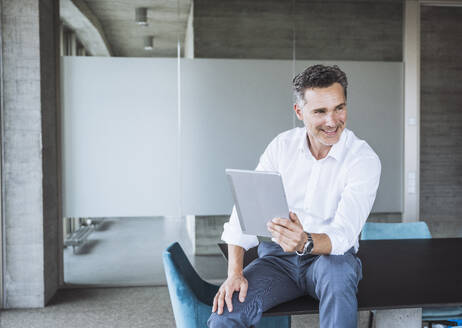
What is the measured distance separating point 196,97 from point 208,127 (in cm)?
31

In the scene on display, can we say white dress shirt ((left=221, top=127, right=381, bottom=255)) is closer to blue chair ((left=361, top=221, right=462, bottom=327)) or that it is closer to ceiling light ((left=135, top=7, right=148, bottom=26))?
blue chair ((left=361, top=221, right=462, bottom=327))

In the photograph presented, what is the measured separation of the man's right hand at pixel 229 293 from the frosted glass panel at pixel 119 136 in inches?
117

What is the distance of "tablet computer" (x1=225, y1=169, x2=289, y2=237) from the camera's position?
1602mm

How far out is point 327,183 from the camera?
2023mm

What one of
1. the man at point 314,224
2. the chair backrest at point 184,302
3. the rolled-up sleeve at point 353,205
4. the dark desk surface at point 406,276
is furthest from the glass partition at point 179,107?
the rolled-up sleeve at point 353,205

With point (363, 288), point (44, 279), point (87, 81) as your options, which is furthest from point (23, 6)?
point (363, 288)

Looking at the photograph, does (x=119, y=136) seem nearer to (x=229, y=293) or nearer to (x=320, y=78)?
(x=320, y=78)

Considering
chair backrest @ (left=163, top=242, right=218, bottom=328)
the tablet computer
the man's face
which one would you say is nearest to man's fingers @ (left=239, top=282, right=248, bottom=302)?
the tablet computer

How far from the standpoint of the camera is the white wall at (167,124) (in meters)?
4.57

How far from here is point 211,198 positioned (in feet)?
15.5

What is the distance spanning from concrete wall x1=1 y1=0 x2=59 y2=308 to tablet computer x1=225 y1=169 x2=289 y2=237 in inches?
115

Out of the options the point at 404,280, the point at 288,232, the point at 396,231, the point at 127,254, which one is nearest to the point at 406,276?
the point at 404,280

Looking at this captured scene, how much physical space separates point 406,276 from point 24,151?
Result: 328cm

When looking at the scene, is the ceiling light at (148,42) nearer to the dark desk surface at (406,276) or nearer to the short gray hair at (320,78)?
the dark desk surface at (406,276)
